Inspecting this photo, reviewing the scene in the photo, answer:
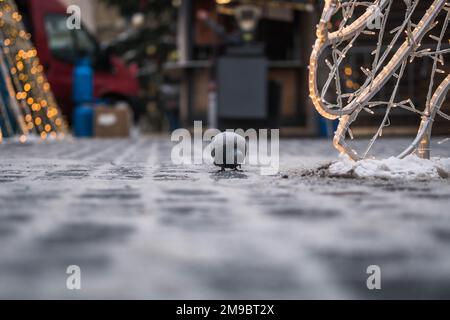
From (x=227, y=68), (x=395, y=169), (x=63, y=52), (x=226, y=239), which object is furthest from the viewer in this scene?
(x=63, y=52)

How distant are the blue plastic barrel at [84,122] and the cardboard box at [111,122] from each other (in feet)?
0.75

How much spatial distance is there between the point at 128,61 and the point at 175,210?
50.8 feet

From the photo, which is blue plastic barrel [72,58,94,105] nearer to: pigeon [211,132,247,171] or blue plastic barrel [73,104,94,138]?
blue plastic barrel [73,104,94,138]

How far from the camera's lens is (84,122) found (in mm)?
11984

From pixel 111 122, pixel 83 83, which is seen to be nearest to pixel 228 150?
pixel 111 122

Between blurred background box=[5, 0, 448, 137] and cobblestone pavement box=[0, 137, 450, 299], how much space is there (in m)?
7.22

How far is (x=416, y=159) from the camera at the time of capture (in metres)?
3.59

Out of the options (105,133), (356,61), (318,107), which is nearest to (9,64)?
(105,133)

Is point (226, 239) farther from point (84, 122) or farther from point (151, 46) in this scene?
point (151, 46)

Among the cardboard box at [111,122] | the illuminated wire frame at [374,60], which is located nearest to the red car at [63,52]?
the cardboard box at [111,122]

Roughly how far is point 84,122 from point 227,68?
10.3 ft

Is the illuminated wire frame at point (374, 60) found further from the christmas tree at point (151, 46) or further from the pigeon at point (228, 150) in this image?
the christmas tree at point (151, 46)

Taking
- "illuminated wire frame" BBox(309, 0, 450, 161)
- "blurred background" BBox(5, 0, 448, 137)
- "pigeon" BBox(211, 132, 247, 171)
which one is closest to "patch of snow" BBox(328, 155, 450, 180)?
"illuminated wire frame" BBox(309, 0, 450, 161)
